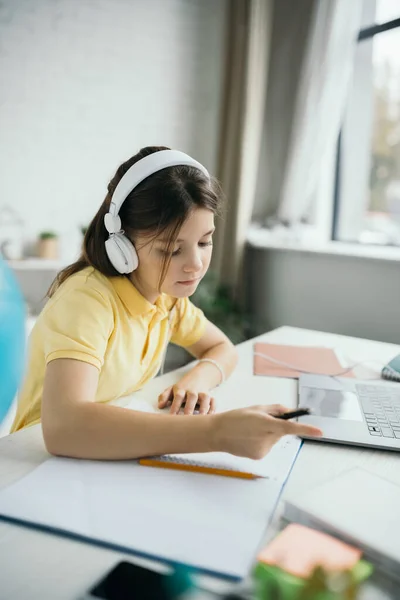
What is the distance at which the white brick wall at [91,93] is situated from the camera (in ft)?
7.32

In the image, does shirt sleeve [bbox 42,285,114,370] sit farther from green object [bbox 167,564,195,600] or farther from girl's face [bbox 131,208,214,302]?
green object [bbox 167,564,195,600]

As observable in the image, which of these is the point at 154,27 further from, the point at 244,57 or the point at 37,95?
the point at 37,95

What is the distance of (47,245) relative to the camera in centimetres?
230

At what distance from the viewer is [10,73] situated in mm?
2174

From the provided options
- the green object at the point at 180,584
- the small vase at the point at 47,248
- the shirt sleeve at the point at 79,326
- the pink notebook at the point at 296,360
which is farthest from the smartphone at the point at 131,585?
the small vase at the point at 47,248

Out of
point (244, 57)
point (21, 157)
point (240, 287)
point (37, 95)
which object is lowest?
point (240, 287)

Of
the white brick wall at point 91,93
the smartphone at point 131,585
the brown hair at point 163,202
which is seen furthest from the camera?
the white brick wall at point 91,93

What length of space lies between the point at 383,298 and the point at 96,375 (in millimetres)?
1774

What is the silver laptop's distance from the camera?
2.55ft

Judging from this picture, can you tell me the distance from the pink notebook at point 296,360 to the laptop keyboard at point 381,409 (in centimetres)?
13

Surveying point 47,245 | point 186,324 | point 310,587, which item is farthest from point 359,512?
point 47,245

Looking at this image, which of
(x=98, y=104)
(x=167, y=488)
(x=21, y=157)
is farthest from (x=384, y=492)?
(x=98, y=104)

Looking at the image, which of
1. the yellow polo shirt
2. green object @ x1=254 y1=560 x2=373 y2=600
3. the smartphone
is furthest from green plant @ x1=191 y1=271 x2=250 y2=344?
green object @ x1=254 y1=560 x2=373 y2=600

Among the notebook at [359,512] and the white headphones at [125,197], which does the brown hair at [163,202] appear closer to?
the white headphones at [125,197]
